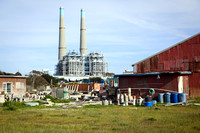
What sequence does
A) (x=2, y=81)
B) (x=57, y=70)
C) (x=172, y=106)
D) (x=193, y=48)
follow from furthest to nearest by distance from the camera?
(x=57, y=70) → (x=2, y=81) → (x=193, y=48) → (x=172, y=106)

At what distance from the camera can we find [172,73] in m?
27.9

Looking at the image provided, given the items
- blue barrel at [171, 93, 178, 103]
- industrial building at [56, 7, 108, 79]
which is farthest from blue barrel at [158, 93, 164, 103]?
industrial building at [56, 7, 108, 79]

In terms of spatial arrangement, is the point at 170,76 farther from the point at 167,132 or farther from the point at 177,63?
the point at 167,132

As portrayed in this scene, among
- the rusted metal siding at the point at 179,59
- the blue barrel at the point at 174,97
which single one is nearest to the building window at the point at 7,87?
the rusted metal siding at the point at 179,59

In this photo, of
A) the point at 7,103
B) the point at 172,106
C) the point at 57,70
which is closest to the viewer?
the point at 172,106

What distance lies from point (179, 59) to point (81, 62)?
334ft

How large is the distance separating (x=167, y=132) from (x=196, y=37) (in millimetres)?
22667

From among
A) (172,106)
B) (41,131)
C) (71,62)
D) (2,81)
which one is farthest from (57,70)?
(41,131)

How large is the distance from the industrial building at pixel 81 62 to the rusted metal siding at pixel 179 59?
92797 millimetres

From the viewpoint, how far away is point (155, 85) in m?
29.5

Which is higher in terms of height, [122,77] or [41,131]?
[122,77]

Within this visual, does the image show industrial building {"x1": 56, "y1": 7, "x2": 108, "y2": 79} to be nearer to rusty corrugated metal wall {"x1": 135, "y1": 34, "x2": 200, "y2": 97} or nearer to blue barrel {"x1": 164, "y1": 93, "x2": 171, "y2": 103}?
rusty corrugated metal wall {"x1": 135, "y1": 34, "x2": 200, "y2": 97}

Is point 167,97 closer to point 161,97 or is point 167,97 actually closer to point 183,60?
point 161,97

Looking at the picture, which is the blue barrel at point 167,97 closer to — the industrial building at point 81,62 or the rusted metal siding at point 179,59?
the rusted metal siding at point 179,59
